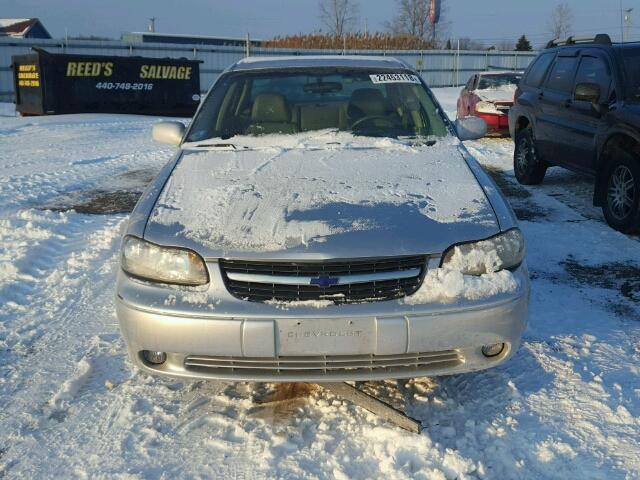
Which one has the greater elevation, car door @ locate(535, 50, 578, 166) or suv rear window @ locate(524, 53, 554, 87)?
suv rear window @ locate(524, 53, 554, 87)

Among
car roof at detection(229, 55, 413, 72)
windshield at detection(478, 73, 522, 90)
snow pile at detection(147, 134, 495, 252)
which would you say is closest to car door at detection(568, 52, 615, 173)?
car roof at detection(229, 55, 413, 72)

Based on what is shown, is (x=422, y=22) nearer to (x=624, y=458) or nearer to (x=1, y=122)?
(x=1, y=122)

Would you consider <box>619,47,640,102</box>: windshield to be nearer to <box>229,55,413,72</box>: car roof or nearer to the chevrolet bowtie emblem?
<box>229,55,413,72</box>: car roof

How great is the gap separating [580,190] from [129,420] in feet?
21.8

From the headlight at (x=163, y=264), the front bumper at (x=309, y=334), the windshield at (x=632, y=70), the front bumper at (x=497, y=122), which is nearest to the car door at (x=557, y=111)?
the windshield at (x=632, y=70)

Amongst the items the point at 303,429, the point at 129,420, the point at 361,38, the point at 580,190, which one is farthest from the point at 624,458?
the point at 361,38

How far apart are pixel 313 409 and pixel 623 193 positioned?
4.22 meters

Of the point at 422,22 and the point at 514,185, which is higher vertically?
the point at 422,22

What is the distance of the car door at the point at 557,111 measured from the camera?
23.1ft

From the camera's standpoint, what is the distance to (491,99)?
13.3m

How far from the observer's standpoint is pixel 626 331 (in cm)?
376

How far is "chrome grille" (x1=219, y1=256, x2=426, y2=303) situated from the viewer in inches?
102

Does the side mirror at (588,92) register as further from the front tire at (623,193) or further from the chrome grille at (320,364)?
the chrome grille at (320,364)

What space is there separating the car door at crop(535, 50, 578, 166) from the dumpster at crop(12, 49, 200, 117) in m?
11.5
